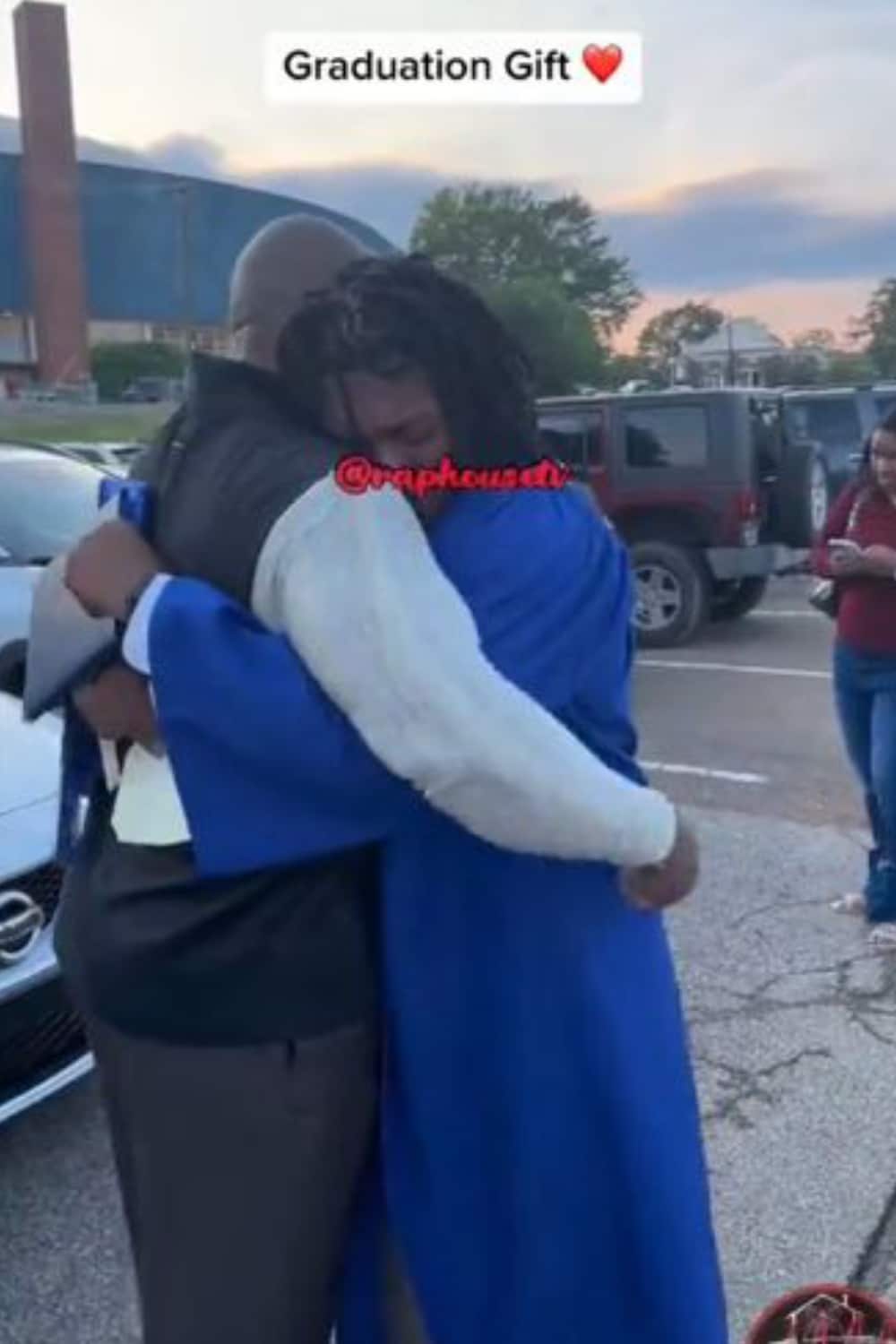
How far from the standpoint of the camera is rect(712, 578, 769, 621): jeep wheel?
10109 millimetres

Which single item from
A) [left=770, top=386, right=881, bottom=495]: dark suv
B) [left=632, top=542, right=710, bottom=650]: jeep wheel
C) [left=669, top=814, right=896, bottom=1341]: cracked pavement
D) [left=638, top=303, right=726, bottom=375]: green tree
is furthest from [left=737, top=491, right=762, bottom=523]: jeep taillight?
[left=638, top=303, right=726, bottom=375]: green tree

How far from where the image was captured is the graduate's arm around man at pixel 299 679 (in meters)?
1.28

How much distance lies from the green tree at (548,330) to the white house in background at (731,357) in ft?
5.73

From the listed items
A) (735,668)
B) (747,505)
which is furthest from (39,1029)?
(747,505)

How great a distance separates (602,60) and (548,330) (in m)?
0.30

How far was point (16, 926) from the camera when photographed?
9.22 ft

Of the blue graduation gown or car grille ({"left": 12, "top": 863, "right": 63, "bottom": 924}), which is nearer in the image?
the blue graduation gown

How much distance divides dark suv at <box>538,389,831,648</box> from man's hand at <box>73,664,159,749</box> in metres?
8.13

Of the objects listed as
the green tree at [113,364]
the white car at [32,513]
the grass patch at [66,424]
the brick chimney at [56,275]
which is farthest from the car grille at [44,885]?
the green tree at [113,364]

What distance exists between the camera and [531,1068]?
1.43m

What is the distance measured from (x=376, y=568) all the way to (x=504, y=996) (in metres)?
0.46

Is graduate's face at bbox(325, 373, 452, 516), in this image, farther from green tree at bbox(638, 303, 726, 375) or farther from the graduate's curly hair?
green tree at bbox(638, 303, 726, 375)

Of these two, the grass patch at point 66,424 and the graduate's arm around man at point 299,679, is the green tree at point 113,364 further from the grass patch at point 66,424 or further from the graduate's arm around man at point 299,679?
the graduate's arm around man at point 299,679

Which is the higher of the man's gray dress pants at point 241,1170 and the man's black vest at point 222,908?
the man's black vest at point 222,908
